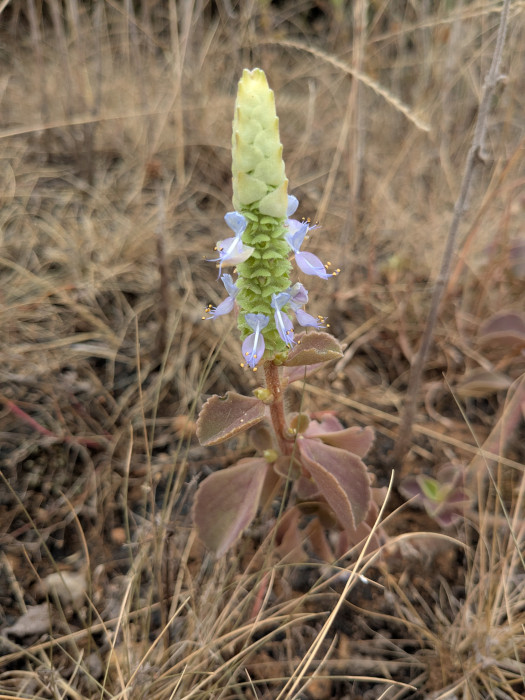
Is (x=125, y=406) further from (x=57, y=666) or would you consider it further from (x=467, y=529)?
(x=467, y=529)

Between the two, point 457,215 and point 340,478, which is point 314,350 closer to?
point 340,478

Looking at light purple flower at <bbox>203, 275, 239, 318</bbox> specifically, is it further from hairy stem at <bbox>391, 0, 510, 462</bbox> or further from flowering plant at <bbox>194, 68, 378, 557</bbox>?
hairy stem at <bbox>391, 0, 510, 462</bbox>

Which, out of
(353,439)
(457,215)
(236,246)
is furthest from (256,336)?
(457,215)

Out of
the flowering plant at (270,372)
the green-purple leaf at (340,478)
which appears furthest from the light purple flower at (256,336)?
the green-purple leaf at (340,478)

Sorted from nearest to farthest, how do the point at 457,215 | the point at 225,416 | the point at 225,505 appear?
the point at 225,416 → the point at 225,505 → the point at 457,215

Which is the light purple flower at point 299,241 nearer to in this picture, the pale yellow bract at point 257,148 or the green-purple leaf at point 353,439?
the pale yellow bract at point 257,148

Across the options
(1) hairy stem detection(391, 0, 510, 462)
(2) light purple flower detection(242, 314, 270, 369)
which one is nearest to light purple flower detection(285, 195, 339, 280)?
(2) light purple flower detection(242, 314, 270, 369)
